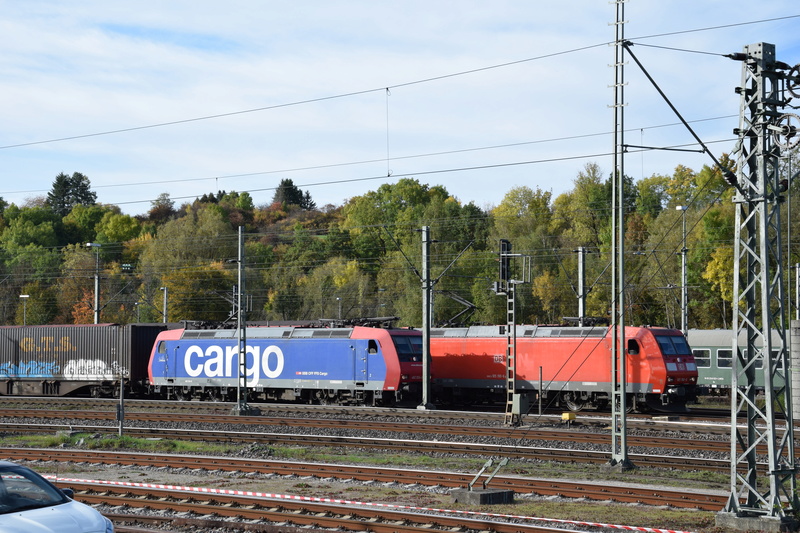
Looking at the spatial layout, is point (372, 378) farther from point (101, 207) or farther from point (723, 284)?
point (101, 207)

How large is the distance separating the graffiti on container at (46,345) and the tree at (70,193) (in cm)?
10568

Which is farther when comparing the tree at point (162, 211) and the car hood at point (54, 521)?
the tree at point (162, 211)

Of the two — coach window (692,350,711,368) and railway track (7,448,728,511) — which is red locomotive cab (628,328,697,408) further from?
railway track (7,448,728,511)

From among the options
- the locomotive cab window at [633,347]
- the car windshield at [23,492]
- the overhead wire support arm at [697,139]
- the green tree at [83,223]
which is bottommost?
the car windshield at [23,492]

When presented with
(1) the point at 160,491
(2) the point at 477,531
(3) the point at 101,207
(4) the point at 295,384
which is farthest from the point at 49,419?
(3) the point at 101,207

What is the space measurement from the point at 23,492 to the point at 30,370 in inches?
1530

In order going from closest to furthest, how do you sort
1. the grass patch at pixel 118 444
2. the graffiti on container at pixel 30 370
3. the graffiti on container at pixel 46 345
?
1. the grass patch at pixel 118 444
2. the graffiti on container at pixel 46 345
3. the graffiti on container at pixel 30 370

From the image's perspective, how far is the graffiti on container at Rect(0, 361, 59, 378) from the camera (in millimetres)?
45156

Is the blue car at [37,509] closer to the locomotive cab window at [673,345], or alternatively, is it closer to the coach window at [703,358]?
the locomotive cab window at [673,345]

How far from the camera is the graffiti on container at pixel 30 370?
4516 centimetres

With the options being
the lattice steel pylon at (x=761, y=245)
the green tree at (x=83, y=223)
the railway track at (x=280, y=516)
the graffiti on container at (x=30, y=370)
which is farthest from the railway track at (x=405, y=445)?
the green tree at (x=83, y=223)

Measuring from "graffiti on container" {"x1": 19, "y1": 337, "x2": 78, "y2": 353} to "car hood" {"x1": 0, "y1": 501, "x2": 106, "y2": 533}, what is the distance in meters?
36.7

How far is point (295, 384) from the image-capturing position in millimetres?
38250

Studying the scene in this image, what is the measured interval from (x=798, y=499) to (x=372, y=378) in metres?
23.6
